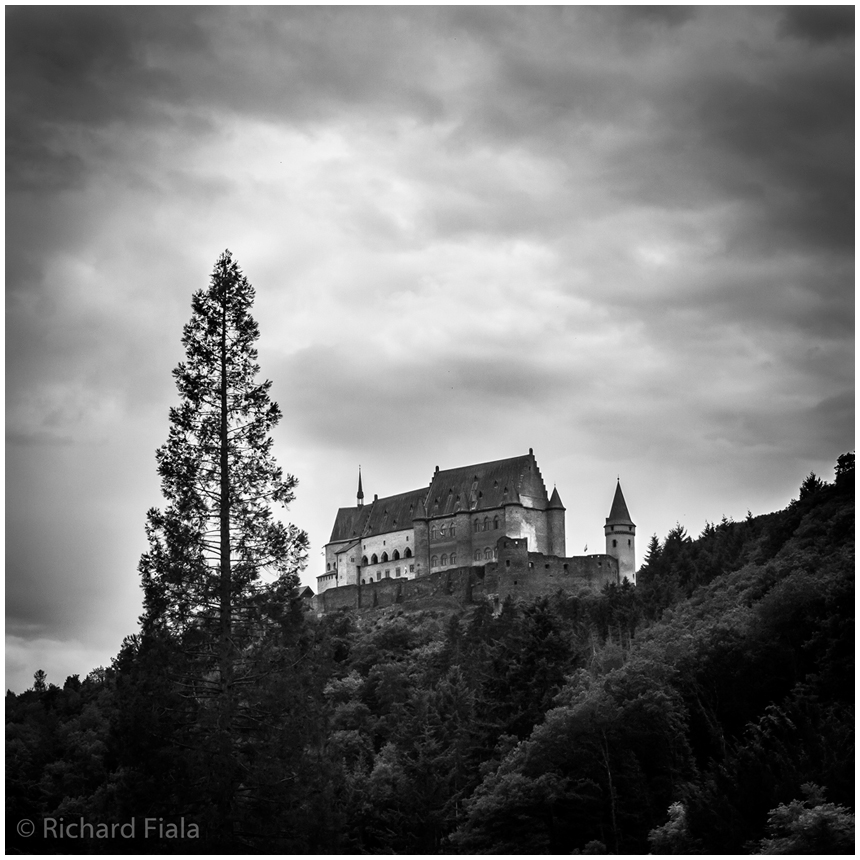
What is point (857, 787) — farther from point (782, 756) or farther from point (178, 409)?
point (178, 409)

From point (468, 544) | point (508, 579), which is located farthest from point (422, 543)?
point (508, 579)

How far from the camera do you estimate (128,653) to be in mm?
27844

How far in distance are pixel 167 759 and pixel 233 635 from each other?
328 centimetres

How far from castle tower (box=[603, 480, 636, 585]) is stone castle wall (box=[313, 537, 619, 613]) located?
231cm

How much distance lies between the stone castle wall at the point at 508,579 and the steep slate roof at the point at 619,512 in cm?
404

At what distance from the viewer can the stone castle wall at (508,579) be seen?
286ft

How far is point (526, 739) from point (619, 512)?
49.7 meters

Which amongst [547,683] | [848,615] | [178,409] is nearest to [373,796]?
[547,683]

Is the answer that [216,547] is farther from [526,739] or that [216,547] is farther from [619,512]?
[619,512]

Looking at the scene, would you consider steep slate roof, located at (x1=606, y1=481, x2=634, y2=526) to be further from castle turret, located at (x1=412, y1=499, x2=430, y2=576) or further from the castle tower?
castle turret, located at (x1=412, y1=499, x2=430, y2=576)

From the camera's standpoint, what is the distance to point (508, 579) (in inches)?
3452

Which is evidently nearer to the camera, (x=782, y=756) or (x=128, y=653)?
(x=128, y=653)

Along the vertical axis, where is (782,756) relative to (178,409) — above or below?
below

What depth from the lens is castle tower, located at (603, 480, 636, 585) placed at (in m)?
91.9
